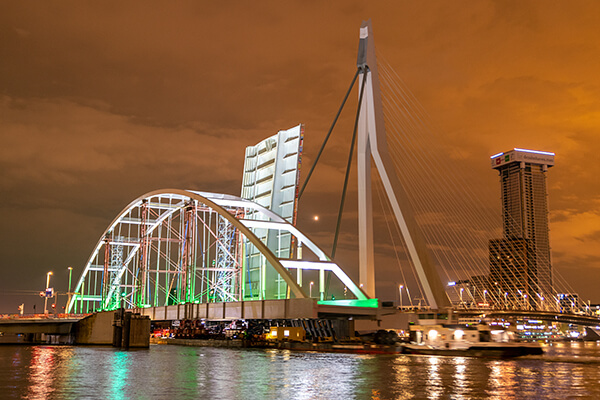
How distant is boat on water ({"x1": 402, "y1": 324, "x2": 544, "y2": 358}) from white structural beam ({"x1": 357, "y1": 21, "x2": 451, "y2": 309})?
2.62 meters

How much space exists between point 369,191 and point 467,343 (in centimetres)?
1577

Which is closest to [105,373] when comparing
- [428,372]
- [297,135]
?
[428,372]

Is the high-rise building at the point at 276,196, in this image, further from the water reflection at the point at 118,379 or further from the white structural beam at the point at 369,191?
the water reflection at the point at 118,379

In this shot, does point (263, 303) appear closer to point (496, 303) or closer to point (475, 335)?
point (475, 335)

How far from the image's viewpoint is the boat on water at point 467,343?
54000 millimetres

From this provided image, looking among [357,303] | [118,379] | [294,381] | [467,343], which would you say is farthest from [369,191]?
[118,379]

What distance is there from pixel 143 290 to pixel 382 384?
199 feet

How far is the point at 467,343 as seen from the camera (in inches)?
2179

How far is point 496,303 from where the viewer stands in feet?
418

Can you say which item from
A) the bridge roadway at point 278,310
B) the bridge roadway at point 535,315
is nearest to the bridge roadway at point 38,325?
the bridge roadway at point 278,310

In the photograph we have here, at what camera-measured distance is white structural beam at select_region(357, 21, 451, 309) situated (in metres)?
55.8

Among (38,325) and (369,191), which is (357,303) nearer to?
(369,191)

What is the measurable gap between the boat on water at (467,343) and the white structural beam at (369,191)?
2622 millimetres

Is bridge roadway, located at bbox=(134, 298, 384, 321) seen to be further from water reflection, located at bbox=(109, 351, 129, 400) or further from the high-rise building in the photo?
water reflection, located at bbox=(109, 351, 129, 400)
